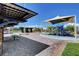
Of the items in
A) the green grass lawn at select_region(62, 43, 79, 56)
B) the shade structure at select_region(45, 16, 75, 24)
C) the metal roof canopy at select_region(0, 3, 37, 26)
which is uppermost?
the metal roof canopy at select_region(0, 3, 37, 26)

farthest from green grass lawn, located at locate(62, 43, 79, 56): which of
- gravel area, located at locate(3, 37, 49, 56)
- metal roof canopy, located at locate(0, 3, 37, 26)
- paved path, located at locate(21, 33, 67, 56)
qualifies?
metal roof canopy, located at locate(0, 3, 37, 26)

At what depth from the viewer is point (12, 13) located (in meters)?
3.56

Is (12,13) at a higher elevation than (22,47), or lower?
higher

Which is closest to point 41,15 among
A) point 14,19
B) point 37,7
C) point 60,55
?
point 37,7

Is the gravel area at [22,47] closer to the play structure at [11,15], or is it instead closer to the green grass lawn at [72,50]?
the play structure at [11,15]

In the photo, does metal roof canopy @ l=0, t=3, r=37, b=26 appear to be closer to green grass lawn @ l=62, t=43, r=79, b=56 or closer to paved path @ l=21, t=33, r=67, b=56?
paved path @ l=21, t=33, r=67, b=56

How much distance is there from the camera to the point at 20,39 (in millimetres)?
3688

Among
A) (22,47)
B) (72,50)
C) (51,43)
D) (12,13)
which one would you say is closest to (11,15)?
(12,13)

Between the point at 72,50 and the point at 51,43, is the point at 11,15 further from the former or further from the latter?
the point at 72,50

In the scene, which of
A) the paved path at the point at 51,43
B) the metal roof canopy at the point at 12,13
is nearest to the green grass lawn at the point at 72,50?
the paved path at the point at 51,43

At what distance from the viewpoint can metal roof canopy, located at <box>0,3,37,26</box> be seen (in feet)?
11.5

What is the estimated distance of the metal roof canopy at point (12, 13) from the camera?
11.5 ft

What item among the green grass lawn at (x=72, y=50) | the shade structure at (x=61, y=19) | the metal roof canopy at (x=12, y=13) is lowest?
the green grass lawn at (x=72, y=50)

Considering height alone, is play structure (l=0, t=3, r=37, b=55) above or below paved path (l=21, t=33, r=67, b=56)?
above
